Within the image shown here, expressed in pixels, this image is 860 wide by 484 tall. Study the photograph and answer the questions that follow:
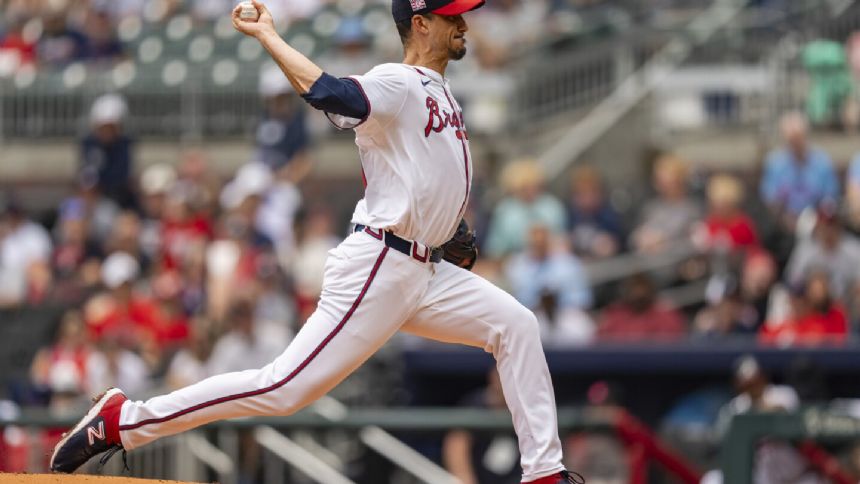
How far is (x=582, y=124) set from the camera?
15.8 meters

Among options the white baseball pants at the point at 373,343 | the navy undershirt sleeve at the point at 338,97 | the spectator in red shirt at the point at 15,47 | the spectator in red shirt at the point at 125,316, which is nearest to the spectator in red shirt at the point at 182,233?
the spectator in red shirt at the point at 125,316

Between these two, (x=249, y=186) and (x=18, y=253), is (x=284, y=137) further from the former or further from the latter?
(x=18, y=253)

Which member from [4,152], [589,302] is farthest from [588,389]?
[4,152]

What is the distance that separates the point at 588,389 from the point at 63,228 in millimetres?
5444

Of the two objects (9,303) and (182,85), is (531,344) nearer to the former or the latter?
(9,303)

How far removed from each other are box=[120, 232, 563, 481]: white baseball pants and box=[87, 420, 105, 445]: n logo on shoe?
84 mm

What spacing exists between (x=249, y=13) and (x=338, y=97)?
1.55ft

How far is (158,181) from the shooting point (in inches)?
598

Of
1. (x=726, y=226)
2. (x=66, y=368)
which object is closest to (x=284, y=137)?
(x=66, y=368)

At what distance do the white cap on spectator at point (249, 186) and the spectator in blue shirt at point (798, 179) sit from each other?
153 inches

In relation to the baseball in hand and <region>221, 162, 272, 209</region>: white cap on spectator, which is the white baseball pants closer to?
the baseball in hand

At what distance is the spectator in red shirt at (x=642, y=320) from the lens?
38.2 ft

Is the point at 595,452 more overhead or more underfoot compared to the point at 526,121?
more underfoot

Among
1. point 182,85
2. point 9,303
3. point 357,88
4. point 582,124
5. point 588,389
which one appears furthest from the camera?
point 182,85
